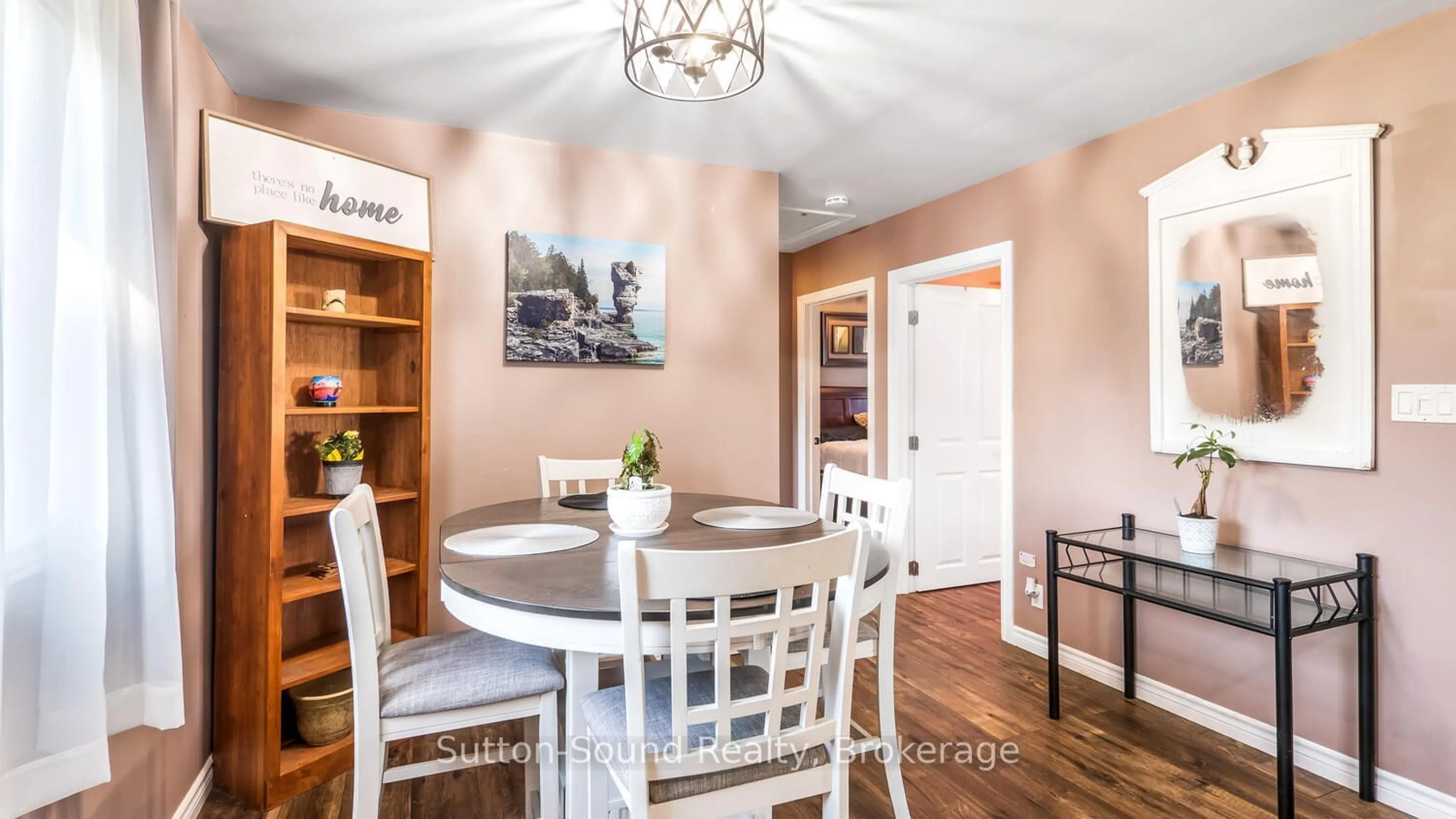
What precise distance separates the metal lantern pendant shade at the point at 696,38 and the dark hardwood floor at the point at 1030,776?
184 centimetres

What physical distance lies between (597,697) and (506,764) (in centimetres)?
101

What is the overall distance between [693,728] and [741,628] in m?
0.33

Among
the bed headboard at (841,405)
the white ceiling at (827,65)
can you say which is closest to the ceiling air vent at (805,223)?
the white ceiling at (827,65)

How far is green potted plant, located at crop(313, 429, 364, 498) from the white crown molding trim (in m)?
3.26

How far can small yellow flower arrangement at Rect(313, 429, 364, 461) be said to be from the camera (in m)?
2.32

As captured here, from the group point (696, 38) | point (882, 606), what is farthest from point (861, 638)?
point (696, 38)

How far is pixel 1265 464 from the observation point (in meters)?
2.38

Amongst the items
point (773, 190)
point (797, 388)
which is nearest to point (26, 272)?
point (773, 190)

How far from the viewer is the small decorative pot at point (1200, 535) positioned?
229cm

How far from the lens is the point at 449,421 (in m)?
2.86

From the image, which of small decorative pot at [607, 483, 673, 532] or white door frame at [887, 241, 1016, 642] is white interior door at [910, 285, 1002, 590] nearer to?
white door frame at [887, 241, 1016, 642]

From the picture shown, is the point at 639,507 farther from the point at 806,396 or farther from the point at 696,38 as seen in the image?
the point at 806,396

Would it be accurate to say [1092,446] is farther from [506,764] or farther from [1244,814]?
[506,764]

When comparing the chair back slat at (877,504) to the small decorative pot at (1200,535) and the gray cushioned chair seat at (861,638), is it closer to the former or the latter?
the gray cushioned chair seat at (861,638)
